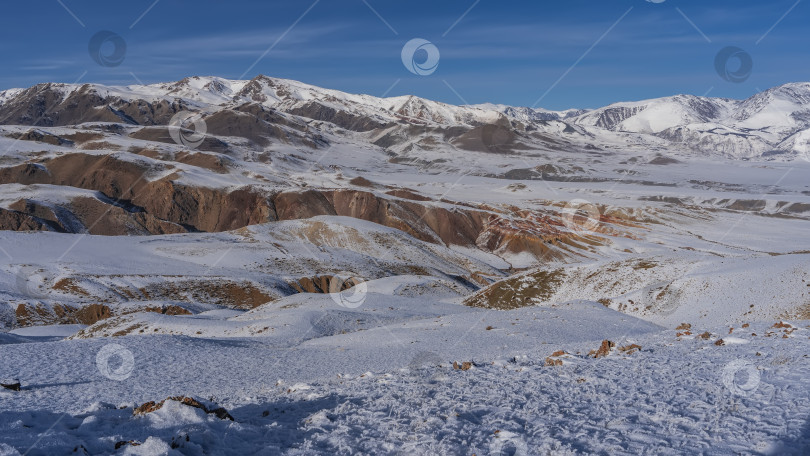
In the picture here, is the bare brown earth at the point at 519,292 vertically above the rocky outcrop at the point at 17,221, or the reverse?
the rocky outcrop at the point at 17,221

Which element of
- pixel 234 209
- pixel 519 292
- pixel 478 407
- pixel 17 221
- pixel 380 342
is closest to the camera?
pixel 478 407

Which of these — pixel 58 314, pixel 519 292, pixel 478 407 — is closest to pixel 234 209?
pixel 58 314

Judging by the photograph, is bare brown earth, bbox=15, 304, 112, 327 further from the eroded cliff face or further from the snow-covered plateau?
the eroded cliff face

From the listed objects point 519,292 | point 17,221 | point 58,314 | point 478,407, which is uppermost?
point 17,221

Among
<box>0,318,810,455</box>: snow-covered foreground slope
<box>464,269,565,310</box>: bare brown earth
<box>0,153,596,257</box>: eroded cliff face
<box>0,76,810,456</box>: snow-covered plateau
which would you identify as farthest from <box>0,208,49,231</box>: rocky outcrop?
<box>0,318,810,455</box>: snow-covered foreground slope

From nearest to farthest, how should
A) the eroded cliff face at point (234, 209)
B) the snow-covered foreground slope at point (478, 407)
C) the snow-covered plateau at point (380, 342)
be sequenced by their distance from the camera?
1. the snow-covered foreground slope at point (478, 407)
2. the snow-covered plateau at point (380, 342)
3. the eroded cliff face at point (234, 209)

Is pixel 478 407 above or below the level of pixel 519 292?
below

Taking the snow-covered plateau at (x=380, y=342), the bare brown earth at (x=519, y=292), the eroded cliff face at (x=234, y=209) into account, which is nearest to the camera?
the snow-covered plateau at (x=380, y=342)

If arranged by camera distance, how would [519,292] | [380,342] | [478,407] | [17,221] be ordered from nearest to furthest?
[478,407]
[380,342]
[519,292]
[17,221]

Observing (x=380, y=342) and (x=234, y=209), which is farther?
(x=234, y=209)

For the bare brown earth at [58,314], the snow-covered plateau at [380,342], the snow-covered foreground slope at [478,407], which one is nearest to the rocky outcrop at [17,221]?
the snow-covered plateau at [380,342]

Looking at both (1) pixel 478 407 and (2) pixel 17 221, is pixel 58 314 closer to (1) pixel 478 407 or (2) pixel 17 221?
(1) pixel 478 407

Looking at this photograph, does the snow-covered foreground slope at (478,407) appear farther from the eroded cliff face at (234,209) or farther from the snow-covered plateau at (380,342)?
the eroded cliff face at (234,209)

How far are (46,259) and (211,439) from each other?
182ft
